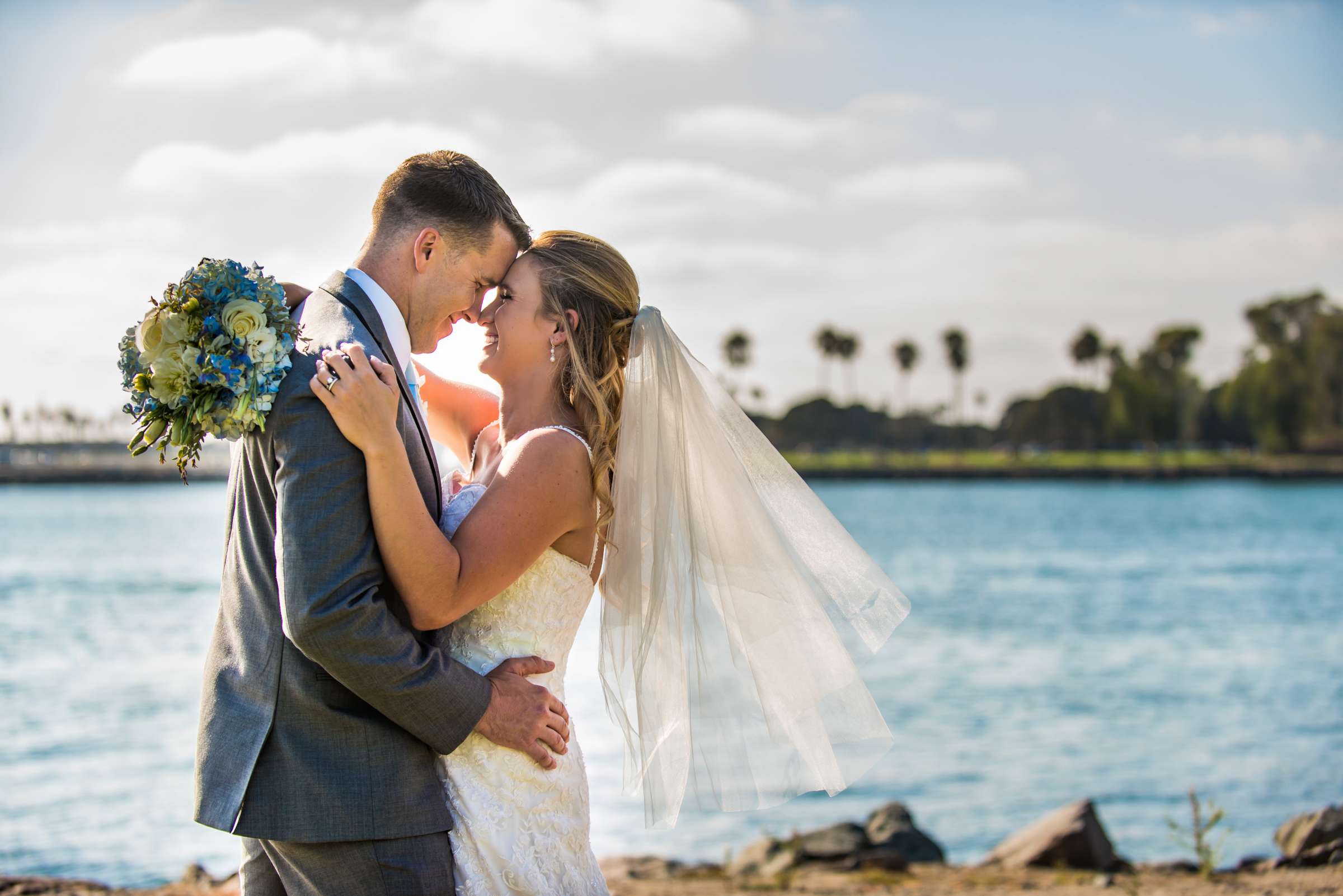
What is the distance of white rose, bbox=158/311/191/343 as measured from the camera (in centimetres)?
274

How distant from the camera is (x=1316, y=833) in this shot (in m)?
8.53

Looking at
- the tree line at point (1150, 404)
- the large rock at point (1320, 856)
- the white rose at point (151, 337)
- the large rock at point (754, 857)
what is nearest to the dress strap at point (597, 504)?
the white rose at point (151, 337)

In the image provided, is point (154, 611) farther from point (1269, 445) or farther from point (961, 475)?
point (1269, 445)

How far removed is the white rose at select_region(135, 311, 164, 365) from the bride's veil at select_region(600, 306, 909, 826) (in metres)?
1.32

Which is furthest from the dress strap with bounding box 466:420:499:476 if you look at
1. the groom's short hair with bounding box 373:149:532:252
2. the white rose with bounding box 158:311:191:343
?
the white rose with bounding box 158:311:191:343

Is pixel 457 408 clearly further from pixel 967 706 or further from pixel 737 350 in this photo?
pixel 737 350

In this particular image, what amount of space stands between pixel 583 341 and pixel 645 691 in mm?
1077

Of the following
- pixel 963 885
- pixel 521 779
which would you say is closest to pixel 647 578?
pixel 521 779

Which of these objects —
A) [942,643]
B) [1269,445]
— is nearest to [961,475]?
[1269,445]

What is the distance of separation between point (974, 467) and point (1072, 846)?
10997 cm

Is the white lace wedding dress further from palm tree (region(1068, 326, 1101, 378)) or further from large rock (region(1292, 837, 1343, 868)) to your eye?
palm tree (region(1068, 326, 1101, 378))

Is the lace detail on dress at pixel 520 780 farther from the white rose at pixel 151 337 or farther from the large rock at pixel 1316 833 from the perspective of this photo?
the large rock at pixel 1316 833

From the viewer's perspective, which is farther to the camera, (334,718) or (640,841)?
(640,841)

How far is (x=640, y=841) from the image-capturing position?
10.6 meters
